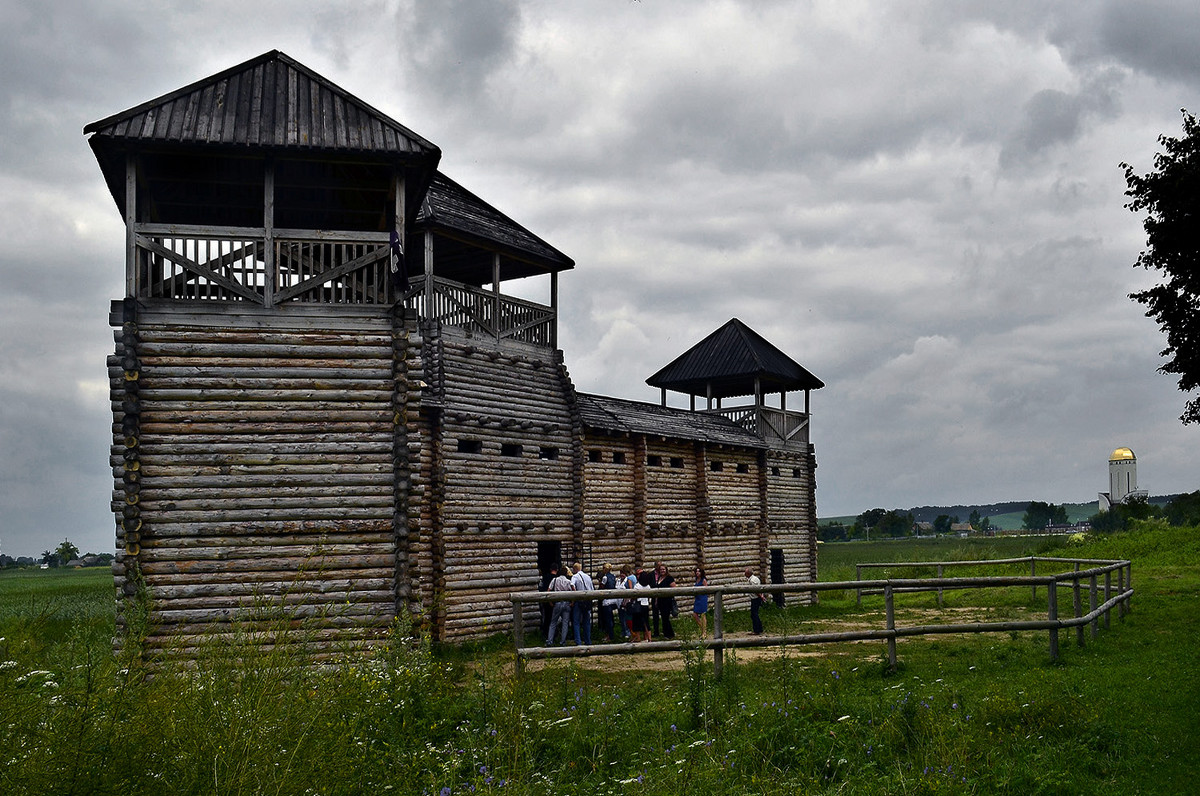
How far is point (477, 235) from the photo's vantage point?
68.4 ft

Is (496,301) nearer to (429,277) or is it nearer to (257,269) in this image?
(429,277)

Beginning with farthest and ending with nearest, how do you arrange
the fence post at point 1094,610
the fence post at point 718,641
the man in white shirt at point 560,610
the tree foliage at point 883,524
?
the tree foliage at point 883,524 → the man in white shirt at point 560,610 → the fence post at point 1094,610 → the fence post at point 718,641

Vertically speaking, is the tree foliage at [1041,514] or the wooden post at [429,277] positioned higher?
the wooden post at [429,277]

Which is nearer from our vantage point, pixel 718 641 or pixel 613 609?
pixel 718 641

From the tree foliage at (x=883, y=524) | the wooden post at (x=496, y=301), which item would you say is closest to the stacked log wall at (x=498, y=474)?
the wooden post at (x=496, y=301)

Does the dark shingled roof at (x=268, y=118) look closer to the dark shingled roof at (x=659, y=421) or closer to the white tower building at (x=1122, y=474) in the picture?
the dark shingled roof at (x=659, y=421)

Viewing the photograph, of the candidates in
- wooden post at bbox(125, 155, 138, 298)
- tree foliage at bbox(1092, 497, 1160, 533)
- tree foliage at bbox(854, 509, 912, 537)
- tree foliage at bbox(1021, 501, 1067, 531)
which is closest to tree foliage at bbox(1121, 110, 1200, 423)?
wooden post at bbox(125, 155, 138, 298)

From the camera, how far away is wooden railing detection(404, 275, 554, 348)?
66.0 feet

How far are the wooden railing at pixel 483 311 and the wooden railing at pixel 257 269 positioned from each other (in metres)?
4.30

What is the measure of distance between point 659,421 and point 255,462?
54.5ft

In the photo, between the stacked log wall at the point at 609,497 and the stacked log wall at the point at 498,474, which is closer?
the stacked log wall at the point at 498,474

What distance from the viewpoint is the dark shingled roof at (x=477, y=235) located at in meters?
20.6

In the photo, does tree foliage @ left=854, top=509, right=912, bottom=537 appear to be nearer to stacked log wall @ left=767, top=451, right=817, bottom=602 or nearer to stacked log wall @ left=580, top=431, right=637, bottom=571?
stacked log wall @ left=767, top=451, right=817, bottom=602

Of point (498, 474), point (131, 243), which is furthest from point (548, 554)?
point (131, 243)
